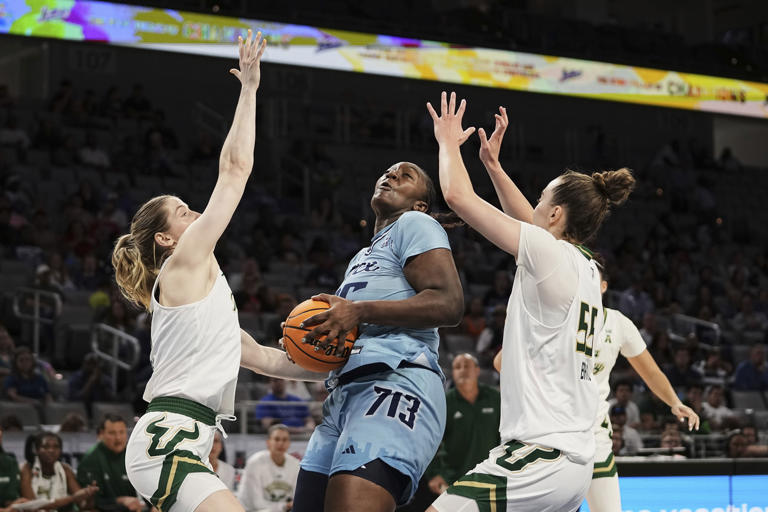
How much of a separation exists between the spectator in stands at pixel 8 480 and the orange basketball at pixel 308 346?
197 inches

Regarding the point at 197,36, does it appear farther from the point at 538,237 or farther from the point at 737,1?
the point at 737,1

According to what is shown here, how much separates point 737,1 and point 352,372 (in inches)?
921

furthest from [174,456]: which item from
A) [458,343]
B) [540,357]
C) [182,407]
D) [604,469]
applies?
[458,343]

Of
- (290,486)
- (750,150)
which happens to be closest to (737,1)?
(750,150)

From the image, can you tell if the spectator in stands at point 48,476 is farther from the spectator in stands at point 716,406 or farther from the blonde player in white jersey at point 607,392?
the spectator in stands at point 716,406

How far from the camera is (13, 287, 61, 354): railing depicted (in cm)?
1090

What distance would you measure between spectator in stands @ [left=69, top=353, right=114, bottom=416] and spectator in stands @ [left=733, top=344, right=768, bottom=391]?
26.5 ft

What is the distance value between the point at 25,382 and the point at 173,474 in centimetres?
704

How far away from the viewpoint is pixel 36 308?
1093 cm

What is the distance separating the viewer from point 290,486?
818cm

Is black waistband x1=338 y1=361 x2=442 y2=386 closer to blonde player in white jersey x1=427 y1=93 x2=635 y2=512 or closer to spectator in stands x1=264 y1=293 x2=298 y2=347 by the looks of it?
blonde player in white jersey x1=427 y1=93 x2=635 y2=512

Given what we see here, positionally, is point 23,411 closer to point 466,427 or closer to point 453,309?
point 466,427

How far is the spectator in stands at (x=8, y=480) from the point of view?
782 cm

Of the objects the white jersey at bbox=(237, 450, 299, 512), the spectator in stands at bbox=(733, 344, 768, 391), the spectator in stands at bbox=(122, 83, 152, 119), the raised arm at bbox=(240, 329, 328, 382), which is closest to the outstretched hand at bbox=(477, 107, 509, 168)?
the raised arm at bbox=(240, 329, 328, 382)
